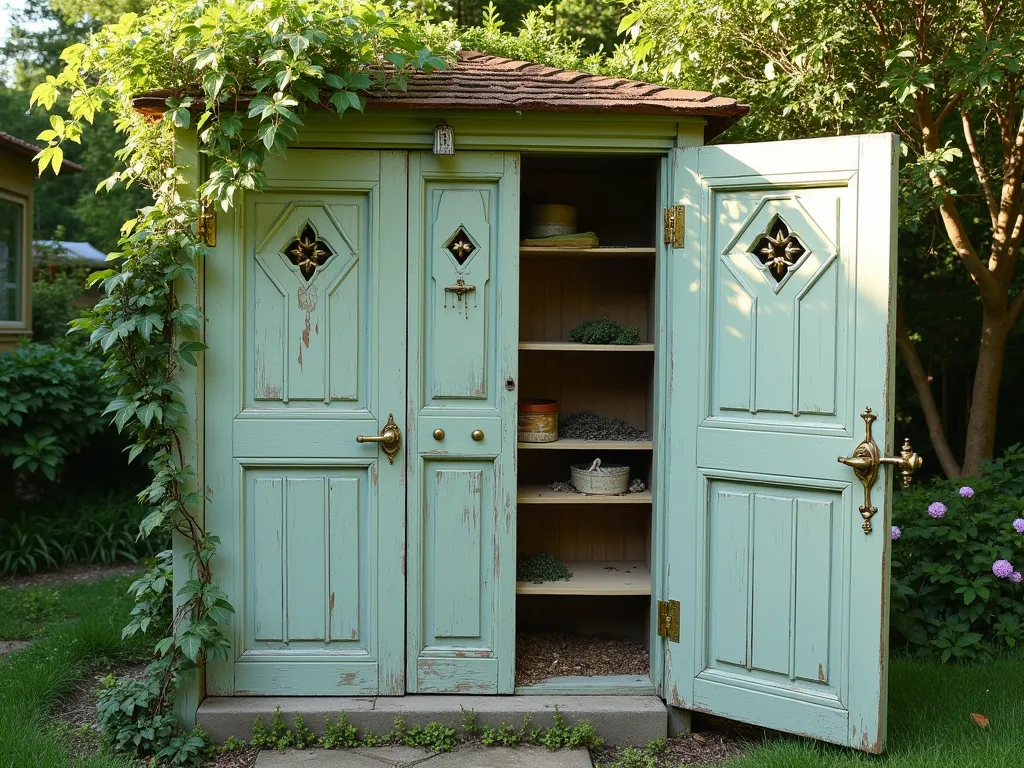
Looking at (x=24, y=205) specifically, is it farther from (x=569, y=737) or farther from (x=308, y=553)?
(x=569, y=737)

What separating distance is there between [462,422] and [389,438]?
29cm

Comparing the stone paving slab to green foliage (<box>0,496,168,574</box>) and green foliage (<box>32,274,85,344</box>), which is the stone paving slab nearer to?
green foliage (<box>0,496,168,574</box>)

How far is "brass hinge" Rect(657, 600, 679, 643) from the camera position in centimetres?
342

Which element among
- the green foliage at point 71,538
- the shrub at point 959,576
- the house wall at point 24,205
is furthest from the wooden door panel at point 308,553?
the house wall at point 24,205

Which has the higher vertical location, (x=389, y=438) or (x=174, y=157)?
(x=174, y=157)

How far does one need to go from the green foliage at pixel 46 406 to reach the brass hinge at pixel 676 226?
4.19 meters

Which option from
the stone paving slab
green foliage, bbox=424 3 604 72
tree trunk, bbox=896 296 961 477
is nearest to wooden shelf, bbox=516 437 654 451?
the stone paving slab

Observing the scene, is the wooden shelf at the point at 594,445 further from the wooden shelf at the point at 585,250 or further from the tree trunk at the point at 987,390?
the tree trunk at the point at 987,390

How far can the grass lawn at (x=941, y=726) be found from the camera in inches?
119

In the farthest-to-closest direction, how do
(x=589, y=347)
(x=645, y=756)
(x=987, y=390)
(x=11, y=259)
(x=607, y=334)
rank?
(x=11, y=259), (x=987, y=390), (x=607, y=334), (x=589, y=347), (x=645, y=756)

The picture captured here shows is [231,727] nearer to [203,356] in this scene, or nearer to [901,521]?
[203,356]

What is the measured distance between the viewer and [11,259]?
887 cm

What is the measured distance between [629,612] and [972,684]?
4.98 ft

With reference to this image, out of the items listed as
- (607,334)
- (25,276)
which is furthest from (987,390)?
(25,276)
